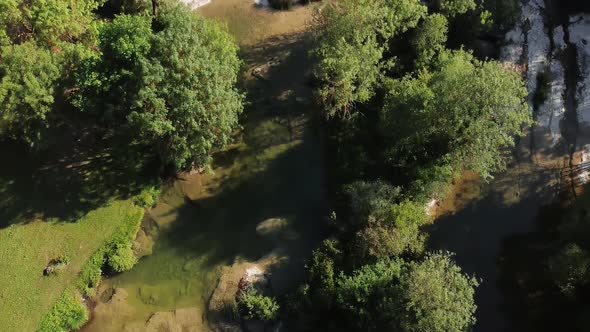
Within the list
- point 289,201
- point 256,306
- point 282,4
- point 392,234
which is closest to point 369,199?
point 392,234

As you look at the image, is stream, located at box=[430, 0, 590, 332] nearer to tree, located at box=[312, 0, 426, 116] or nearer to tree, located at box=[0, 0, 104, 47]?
tree, located at box=[312, 0, 426, 116]

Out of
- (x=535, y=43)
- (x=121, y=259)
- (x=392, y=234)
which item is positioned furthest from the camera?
(x=535, y=43)

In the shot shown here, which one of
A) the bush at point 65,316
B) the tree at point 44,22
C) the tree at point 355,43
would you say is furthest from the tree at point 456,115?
the bush at point 65,316

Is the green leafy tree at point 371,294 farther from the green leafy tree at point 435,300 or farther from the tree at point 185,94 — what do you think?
the tree at point 185,94

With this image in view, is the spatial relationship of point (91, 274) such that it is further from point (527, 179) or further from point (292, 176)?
point (527, 179)

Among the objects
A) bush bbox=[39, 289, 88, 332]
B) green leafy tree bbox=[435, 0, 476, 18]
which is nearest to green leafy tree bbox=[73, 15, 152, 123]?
bush bbox=[39, 289, 88, 332]
